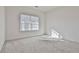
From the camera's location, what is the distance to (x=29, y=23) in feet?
21.2

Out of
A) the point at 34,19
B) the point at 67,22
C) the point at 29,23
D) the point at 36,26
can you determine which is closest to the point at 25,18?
the point at 29,23

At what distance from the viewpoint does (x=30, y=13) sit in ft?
21.0

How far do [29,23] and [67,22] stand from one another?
117 inches

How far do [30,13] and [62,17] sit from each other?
2552 mm

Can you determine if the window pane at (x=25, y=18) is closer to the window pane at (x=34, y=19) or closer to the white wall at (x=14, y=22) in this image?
the white wall at (x=14, y=22)

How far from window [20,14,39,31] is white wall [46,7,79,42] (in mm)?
1653

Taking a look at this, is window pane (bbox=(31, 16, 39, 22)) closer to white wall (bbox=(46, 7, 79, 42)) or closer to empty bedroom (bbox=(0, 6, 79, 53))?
empty bedroom (bbox=(0, 6, 79, 53))

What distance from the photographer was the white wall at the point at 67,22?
14.6 ft

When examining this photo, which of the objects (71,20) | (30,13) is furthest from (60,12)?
(30,13)

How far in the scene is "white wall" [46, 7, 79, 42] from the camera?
4.45 metres

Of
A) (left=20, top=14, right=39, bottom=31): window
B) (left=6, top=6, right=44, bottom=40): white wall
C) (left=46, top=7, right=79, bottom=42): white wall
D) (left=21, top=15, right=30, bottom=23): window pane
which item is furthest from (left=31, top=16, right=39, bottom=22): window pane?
(left=46, top=7, right=79, bottom=42): white wall

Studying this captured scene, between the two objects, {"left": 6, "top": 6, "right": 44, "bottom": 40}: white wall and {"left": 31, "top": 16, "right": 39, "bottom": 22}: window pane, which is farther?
{"left": 31, "top": 16, "right": 39, "bottom": 22}: window pane

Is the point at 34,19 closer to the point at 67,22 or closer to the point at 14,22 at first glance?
the point at 14,22

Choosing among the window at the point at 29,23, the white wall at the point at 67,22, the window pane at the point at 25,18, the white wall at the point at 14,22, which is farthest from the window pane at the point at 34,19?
the white wall at the point at 67,22
